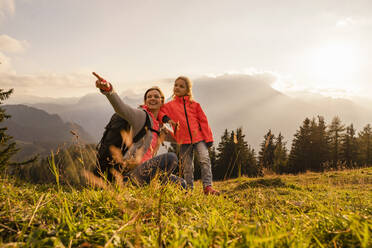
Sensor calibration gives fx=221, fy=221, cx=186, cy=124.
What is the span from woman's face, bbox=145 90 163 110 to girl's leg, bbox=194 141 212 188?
1.62m

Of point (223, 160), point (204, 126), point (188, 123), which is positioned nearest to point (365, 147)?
point (223, 160)

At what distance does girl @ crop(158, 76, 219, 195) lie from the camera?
5.77 meters

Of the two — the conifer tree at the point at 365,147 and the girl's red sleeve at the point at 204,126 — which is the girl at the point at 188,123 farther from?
the conifer tree at the point at 365,147

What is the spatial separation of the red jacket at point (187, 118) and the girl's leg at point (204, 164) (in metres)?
0.21

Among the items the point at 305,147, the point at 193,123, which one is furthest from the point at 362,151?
the point at 193,123

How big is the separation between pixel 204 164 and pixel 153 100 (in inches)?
82.2

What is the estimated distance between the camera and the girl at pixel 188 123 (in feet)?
18.9

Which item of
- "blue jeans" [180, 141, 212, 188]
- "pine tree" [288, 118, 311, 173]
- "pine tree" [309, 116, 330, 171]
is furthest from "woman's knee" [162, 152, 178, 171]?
"pine tree" [309, 116, 330, 171]

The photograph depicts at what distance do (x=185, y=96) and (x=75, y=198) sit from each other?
4.52 meters

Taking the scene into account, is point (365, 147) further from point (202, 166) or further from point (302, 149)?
point (202, 166)

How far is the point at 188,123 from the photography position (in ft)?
20.5

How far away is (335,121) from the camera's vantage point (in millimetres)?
44156

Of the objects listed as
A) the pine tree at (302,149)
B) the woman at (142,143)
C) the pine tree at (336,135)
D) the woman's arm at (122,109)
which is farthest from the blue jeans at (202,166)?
the pine tree at (336,135)

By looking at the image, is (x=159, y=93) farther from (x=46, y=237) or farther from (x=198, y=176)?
(x=198, y=176)
